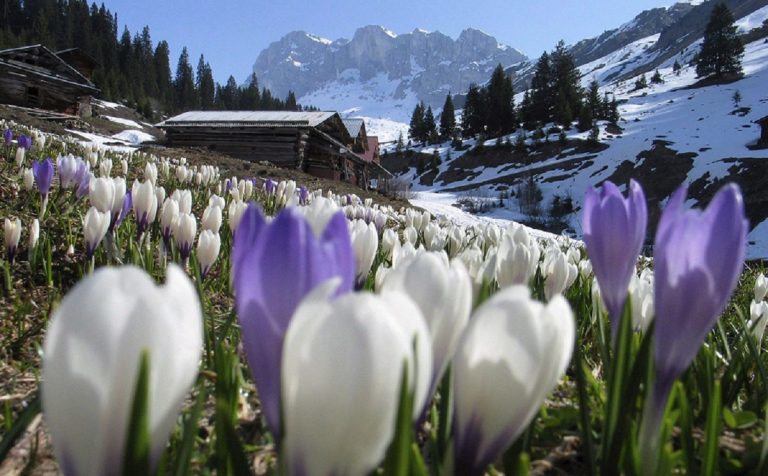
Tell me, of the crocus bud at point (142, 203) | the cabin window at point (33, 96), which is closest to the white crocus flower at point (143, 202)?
the crocus bud at point (142, 203)

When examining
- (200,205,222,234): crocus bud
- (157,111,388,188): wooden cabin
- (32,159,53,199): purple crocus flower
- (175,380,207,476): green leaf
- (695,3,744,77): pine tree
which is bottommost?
(175,380,207,476): green leaf

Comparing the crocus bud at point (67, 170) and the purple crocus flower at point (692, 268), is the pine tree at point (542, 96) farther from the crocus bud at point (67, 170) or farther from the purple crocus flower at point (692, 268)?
the purple crocus flower at point (692, 268)

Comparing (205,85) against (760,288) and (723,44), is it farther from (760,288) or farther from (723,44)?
(760,288)

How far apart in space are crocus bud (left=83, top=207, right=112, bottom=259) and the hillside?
732 inches

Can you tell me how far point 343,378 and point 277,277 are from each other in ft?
0.47

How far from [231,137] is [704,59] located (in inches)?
2223

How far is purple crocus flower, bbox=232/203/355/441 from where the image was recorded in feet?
1.70

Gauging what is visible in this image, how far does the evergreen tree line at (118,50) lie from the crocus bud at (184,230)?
2083 inches

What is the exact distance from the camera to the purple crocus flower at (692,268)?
629 mm

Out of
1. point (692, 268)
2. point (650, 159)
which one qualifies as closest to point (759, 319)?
point (692, 268)

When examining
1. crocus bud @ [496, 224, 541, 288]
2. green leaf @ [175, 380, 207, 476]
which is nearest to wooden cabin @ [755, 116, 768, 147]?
crocus bud @ [496, 224, 541, 288]

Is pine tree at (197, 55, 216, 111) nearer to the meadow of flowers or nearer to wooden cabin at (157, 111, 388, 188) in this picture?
wooden cabin at (157, 111, 388, 188)

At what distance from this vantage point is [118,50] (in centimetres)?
6388

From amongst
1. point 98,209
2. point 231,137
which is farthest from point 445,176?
point 98,209
